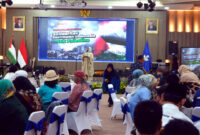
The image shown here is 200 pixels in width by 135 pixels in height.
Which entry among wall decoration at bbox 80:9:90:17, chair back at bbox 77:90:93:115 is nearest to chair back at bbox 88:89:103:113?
chair back at bbox 77:90:93:115

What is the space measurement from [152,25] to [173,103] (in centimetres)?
1541

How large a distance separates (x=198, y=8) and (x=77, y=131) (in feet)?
43.2

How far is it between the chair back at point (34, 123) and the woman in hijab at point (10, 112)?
8.1 inches

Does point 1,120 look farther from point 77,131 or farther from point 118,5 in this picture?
point 118,5

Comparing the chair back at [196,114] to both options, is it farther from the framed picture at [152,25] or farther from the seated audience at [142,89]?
the framed picture at [152,25]

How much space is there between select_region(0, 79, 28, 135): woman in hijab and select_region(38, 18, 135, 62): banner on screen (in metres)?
14.6

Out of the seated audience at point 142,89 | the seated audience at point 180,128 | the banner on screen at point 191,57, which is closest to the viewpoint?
the seated audience at point 180,128

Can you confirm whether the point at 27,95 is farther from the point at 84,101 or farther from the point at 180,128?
the point at 180,128

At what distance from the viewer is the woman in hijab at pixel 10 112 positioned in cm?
378

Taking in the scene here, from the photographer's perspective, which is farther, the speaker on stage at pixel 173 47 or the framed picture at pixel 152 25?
the framed picture at pixel 152 25

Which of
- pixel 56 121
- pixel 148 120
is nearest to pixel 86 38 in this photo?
pixel 56 121

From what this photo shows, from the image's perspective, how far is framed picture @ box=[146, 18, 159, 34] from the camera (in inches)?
724

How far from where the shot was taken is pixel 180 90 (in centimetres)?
356

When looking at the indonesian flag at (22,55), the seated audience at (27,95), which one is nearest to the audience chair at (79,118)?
the seated audience at (27,95)
